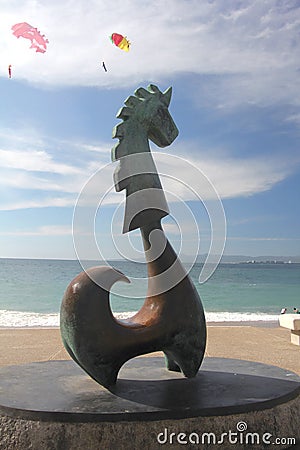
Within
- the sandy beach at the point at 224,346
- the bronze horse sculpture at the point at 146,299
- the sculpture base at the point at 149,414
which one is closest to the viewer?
the sculpture base at the point at 149,414

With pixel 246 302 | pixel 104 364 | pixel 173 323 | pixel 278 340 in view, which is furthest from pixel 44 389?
pixel 246 302

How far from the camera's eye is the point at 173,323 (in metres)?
4.61

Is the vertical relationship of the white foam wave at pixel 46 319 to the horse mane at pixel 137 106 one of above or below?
below

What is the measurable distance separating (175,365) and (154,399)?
1.11 metres

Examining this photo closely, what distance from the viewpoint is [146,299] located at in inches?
193

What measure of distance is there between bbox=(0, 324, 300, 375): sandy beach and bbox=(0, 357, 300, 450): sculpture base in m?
3.83

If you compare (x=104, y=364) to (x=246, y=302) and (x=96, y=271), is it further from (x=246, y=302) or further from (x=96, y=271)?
(x=246, y=302)

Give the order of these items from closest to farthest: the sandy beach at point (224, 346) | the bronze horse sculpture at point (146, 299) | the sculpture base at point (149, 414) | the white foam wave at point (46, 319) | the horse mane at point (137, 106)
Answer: the sculpture base at point (149, 414) → the bronze horse sculpture at point (146, 299) → the horse mane at point (137, 106) → the sandy beach at point (224, 346) → the white foam wave at point (46, 319)

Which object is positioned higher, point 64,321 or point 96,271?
point 96,271
